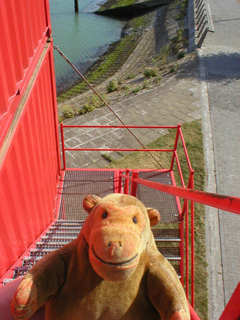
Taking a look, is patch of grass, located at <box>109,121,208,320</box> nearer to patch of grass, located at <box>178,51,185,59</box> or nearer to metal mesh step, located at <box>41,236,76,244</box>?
metal mesh step, located at <box>41,236,76,244</box>

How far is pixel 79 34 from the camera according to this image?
2238cm

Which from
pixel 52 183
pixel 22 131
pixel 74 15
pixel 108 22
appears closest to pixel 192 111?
pixel 52 183

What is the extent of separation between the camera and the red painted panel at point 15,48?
2934 millimetres

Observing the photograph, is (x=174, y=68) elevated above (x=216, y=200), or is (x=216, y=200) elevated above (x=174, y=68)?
(x=216, y=200)

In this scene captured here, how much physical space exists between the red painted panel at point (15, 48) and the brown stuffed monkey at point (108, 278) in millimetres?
1285

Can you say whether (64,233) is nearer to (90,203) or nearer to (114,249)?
(90,203)

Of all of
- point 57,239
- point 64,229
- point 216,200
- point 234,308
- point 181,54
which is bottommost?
point 64,229

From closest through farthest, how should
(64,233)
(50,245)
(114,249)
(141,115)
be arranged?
(114,249), (50,245), (64,233), (141,115)

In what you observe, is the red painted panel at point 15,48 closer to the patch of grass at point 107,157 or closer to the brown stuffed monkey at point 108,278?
the brown stuffed monkey at point 108,278

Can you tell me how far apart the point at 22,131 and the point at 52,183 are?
219cm

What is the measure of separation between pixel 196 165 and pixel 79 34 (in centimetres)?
1757

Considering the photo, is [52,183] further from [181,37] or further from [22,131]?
[181,37]

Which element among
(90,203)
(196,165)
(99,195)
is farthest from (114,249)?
(196,165)

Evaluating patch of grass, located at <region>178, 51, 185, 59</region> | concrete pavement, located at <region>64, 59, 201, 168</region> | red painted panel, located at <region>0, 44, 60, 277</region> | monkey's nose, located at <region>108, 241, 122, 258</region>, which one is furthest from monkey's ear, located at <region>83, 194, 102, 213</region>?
patch of grass, located at <region>178, 51, 185, 59</region>
